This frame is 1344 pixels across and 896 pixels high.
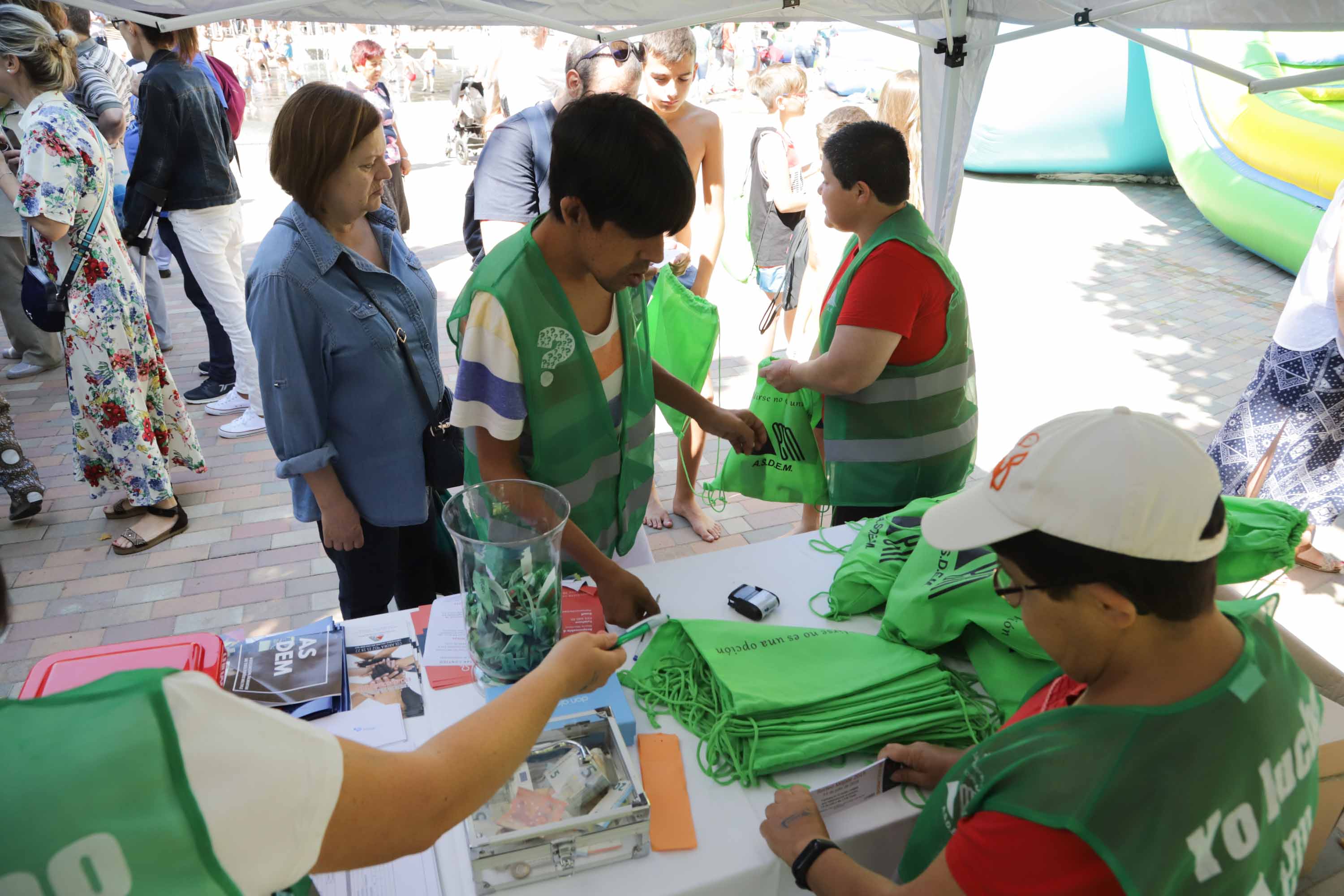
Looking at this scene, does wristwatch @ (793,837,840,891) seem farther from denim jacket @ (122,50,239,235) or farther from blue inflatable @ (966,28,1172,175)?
blue inflatable @ (966,28,1172,175)

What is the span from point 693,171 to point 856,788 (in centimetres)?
252

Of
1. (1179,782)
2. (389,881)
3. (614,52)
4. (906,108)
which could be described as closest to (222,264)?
(614,52)

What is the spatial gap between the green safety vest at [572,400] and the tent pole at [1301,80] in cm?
210

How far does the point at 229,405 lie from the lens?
4.94 m

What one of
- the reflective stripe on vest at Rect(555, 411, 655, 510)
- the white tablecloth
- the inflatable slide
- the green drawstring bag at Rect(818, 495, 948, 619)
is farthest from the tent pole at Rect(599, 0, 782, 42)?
the inflatable slide

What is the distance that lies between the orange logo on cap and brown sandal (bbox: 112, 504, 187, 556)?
12.1 ft

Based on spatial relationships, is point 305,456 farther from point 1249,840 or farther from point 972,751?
point 1249,840

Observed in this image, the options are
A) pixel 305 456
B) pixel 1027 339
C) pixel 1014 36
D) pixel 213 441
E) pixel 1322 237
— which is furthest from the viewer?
pixel 1027 339

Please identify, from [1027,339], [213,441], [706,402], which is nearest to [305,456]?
[706,402]

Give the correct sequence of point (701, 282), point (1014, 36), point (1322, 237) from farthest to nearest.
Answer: point (701, 282) < point (1322, 237) < point (1014, 36)

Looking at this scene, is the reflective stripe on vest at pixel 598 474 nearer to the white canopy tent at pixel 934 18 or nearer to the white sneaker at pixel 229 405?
the white canopy tent at pixel 934 18

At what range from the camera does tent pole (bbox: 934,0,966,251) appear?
3.06 metres

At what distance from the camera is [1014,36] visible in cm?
291

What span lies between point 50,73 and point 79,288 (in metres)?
0.76
